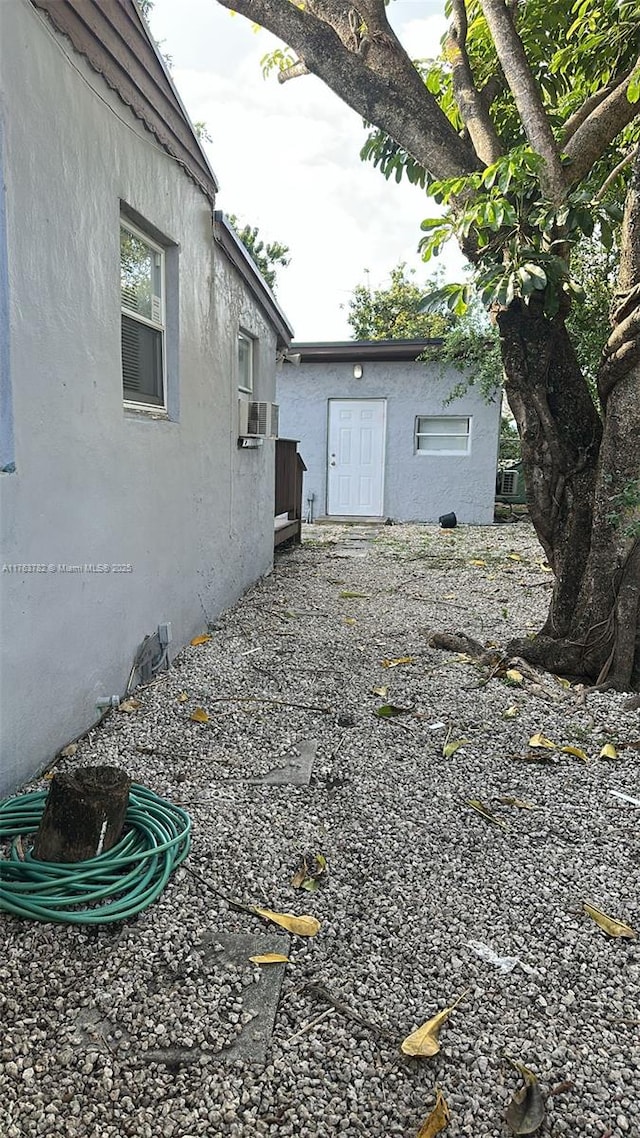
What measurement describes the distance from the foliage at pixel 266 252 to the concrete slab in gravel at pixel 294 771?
1892 cm

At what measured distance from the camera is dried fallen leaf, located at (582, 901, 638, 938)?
1970 mm

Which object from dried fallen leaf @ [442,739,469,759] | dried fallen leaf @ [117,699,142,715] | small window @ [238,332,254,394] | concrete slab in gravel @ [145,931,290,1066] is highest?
small window @ [238,332,254,394]

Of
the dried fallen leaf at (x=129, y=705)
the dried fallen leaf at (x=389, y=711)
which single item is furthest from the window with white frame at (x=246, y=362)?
the dried fallen leaf at (x=389, y=711)

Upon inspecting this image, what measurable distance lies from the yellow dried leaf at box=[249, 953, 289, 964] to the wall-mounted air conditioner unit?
16.7ft

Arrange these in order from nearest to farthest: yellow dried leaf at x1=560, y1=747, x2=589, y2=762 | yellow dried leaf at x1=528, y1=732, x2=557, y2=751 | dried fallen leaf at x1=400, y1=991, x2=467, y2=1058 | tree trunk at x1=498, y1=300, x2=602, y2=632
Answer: dried fallen leaf at x1=400, y1=991, x2=467, y2=1058 → yellow dried leaf at x1=560, y1=747, x2=589, y2=762 → yellow dried leaf at x1=528, y1=732, x2=557, y2=751 → tree trunk at x1=498, y1=300, x2=602, y2=632

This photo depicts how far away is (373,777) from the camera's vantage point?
2969 millimetres

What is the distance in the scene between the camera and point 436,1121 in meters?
1.39

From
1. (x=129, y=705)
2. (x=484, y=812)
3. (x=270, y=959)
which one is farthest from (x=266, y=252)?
(x=270, y=959)

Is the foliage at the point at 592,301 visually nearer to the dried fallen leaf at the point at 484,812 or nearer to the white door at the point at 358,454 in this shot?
the dried fallen leaf at the point at 484,812

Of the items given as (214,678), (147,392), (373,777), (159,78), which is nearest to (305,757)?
(373,777)

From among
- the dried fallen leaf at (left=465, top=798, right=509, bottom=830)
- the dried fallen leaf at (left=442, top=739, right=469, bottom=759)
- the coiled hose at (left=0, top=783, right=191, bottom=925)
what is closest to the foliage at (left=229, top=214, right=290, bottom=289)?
the dried fallen leaf at (left=442, top=739, right=469, bottom=759)

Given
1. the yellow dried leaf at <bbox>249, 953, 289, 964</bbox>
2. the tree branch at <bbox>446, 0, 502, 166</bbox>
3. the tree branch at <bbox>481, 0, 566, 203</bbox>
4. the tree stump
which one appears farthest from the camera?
the tree branch at <bbox>446, 0, 502, 166</bbox>

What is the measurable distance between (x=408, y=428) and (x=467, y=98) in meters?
9.33
